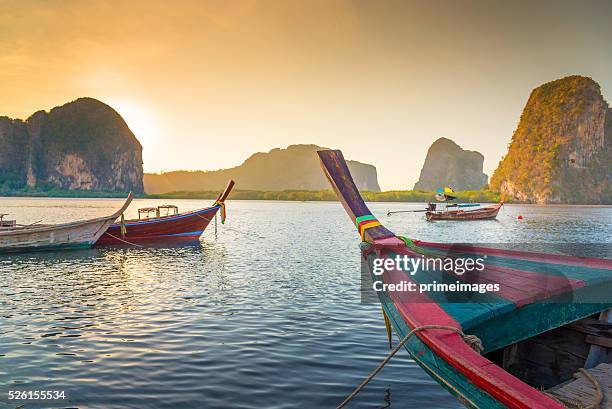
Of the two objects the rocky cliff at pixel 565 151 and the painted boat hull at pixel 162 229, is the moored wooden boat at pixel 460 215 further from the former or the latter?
the rocky cliff at pixel 565 151

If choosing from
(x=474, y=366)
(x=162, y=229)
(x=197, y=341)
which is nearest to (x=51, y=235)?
(x=162, y=229)

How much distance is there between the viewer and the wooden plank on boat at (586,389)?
12.4 ft

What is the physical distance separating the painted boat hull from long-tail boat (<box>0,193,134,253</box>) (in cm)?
156

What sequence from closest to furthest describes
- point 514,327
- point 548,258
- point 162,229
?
point 514,327 → point 548,258 → point 162,229

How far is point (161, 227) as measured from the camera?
29.7 meters

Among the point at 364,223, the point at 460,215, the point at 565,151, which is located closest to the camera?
the point at 364,223

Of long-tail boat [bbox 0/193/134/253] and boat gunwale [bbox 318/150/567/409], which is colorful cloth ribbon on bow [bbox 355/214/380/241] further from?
long-tail boat [bbox 0/193/134/253]

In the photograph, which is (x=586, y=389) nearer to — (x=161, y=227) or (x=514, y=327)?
(x=514, y=327)

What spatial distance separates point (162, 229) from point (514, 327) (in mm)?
27955

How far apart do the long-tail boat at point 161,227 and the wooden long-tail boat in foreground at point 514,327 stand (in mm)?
23484

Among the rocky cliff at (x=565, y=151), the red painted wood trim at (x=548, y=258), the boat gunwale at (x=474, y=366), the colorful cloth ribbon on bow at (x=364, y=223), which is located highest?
the rocky cliff at (x=565, y=151)

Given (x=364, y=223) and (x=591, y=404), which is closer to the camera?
(x=591, y=404)

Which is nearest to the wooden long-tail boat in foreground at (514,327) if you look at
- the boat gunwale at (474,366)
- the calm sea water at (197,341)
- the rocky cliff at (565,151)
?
the boat gunwale at (474,366)

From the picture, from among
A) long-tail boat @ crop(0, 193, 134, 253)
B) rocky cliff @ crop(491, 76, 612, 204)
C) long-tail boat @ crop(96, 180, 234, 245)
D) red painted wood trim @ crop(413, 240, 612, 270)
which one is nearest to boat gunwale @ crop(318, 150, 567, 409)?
red painted wood trim @ crop(413, 240, 612, 270)
